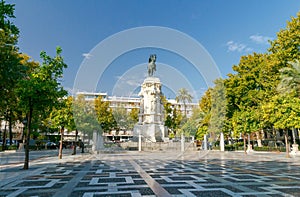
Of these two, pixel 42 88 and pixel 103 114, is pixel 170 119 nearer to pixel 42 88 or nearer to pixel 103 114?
pixel 103 114

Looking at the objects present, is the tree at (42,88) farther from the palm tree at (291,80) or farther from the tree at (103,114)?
the tree at (103,114)

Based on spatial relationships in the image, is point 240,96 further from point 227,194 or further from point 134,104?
point 134,104

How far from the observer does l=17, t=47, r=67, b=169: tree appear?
12055 millimetres

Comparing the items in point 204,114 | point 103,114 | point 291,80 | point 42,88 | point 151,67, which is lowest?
point 42,88

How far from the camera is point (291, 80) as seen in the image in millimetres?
23125

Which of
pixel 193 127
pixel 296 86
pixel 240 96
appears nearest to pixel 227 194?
pixel 296 86

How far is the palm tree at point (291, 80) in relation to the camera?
74.7ft

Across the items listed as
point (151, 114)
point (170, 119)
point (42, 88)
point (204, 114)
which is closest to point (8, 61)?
point (42, 88)

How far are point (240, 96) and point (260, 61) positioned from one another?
5979 mm

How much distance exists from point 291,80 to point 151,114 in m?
22.1

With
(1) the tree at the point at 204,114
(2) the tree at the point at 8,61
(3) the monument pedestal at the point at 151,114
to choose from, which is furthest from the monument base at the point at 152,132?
(2) the tree at the point at 8,61

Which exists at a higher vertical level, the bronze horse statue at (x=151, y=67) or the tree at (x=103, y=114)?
the bronze horse statue at (x=151, y=67)

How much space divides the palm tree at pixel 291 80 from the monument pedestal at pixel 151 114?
20.4 meters

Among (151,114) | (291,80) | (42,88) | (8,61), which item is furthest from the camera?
(151,114)
